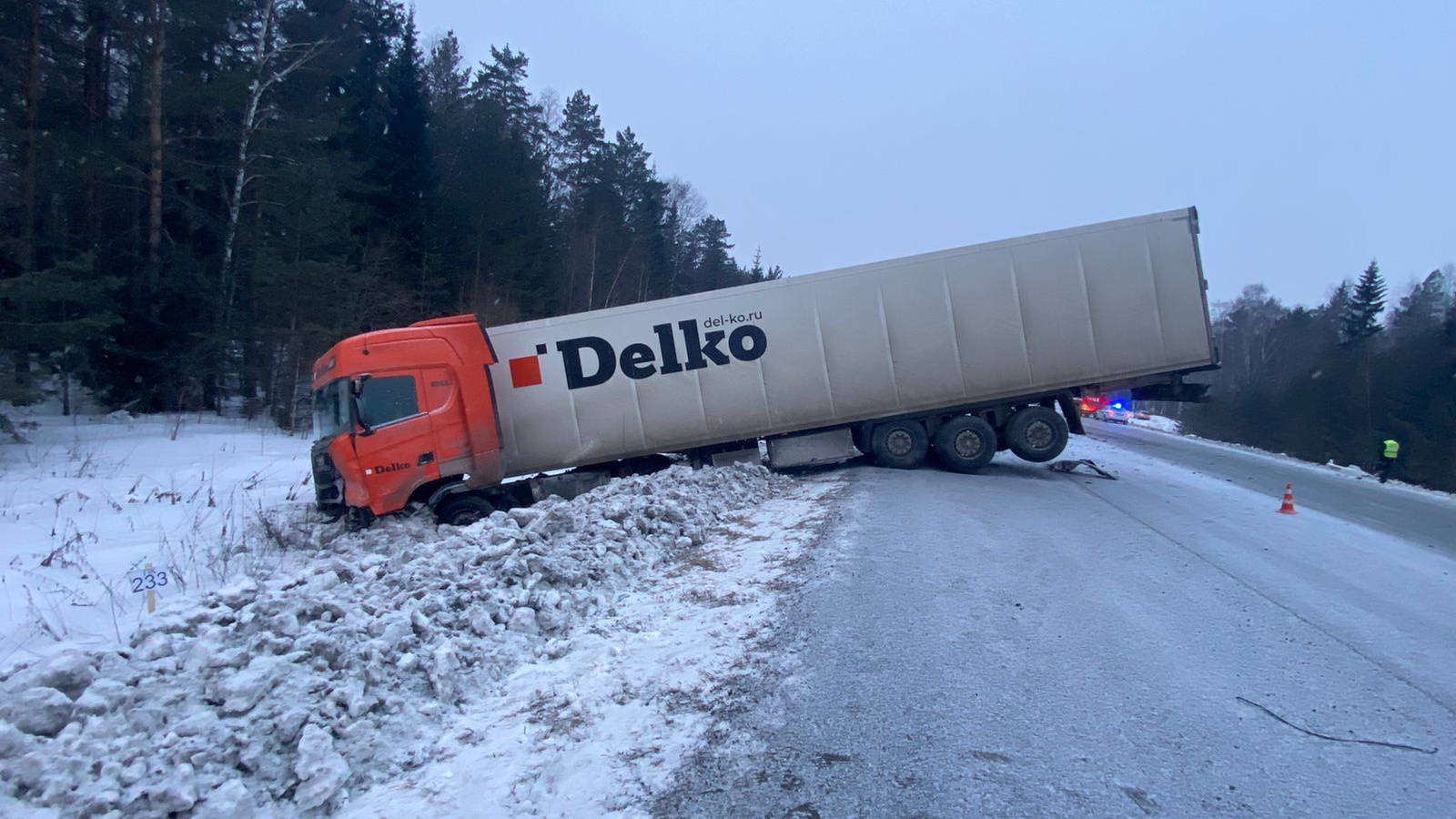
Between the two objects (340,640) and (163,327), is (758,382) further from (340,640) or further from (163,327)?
(163,327)

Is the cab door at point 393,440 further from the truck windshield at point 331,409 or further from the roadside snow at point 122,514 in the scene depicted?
the roadside snow at point 122,514

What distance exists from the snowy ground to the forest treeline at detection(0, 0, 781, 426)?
1314 cm

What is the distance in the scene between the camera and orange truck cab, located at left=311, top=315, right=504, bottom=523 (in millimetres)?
10953

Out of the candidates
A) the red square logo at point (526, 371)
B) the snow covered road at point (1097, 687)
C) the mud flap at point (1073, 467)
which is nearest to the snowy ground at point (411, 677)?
the snow covered road at point (1097, 687)

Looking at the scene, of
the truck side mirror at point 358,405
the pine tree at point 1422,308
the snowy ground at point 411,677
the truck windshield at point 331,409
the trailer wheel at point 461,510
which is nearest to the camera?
the snowy ground at point 411,677

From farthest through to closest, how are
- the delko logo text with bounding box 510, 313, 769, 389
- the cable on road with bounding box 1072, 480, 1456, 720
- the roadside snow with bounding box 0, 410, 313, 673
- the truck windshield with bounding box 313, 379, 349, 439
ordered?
the delko logo text with bounding box 510, 313, 769, 389 < the truck windshield with bounding box 313, 379, 349, 439 < the roadside snow with bounding box 0, 410, 313, 673 < the cable on road with bounding box 1072, 480, 1456, 720

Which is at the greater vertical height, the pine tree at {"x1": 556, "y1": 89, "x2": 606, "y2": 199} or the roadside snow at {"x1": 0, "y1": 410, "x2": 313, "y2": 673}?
the pine tree at {"x1": 556, "y1": 89, "x2": 606, "y2": 199}

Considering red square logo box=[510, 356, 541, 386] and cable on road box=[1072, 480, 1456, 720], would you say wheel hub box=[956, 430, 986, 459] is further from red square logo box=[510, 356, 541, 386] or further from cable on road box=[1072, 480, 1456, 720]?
red square logo box=[510, 356, 541, 386]

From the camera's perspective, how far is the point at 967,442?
14.1 metres

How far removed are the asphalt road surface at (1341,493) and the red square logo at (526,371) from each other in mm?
12380

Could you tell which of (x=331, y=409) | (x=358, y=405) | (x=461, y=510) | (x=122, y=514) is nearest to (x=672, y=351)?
(x=461, y=510)

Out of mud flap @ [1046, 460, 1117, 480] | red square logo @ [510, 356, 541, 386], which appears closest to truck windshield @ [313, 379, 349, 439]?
red square logo @ [510, 356, 541, 386]

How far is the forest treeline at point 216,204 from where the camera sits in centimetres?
1841

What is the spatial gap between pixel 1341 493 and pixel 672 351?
1364 cm
